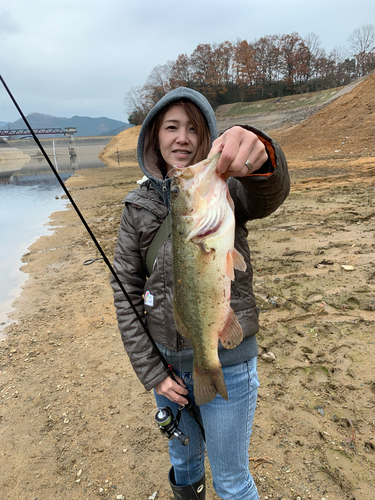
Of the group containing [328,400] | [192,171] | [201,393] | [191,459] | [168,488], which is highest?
[192,171]

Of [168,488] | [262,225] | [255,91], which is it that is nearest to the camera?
[168,488]

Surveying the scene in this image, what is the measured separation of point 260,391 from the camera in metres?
3.36

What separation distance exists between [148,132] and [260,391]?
2.84m

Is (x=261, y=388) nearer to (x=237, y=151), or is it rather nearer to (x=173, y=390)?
(x=173, y=390)

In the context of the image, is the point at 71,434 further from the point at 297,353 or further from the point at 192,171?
the point at 192,171

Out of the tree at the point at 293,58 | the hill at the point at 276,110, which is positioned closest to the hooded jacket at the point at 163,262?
the hill at the point at 276,110

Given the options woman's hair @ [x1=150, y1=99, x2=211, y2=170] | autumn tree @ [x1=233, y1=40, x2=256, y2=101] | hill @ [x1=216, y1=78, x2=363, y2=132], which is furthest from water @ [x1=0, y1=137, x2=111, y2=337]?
autumn tree @ [x1=233, y1=40, x2=256, y2=101]

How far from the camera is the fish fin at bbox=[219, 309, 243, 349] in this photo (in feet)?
5.63

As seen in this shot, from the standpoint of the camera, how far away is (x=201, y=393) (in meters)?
1.75

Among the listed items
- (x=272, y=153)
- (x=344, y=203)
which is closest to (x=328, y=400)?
(x=272, y=153)

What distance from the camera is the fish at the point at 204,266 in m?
1.59

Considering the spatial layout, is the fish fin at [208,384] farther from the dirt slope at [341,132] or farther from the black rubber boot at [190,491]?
the dirt slope at [341,132]

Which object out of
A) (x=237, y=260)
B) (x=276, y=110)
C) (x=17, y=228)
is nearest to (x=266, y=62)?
(x=276, y=110)

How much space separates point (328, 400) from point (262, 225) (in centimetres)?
578
